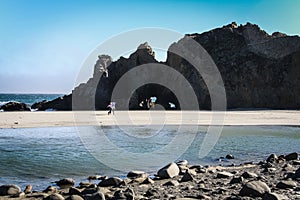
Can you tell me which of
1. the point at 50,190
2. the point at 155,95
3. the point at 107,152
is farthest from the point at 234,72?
the point at 50,190

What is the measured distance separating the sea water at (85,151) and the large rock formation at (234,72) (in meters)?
27.1

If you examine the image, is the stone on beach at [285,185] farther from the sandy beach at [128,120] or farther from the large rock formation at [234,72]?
the large rock formation at [234,72]

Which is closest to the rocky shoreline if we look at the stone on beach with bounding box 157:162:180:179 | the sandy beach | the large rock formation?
the stone on beach with bounding box 157:162:180:179

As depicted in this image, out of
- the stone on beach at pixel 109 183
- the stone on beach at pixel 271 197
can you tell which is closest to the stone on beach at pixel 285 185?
the stone on beach at pixel 271 197

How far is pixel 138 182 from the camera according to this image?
869 centimetres

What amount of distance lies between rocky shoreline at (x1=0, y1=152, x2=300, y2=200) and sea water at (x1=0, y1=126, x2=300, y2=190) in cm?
84

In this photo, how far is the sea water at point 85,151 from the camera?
33.4ft

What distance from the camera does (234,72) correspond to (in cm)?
4997

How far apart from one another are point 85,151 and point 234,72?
128 feet

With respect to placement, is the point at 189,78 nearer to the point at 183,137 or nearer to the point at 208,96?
the point at 208,96

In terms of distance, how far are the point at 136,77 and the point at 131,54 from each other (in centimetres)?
415

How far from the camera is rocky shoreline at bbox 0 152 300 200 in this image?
6.73 metres

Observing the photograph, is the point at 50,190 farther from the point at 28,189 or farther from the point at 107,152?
the point at 107,152

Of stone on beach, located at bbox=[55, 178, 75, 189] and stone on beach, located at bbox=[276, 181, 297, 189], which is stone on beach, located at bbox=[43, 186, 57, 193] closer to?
stone on beach, located at bbox=[55, 178, 75, 189]
